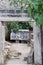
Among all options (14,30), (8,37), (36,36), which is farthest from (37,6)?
(8,37)

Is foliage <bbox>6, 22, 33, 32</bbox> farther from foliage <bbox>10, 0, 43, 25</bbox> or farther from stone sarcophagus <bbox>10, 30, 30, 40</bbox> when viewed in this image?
foliage <bbox>10, 0, 43, 25</bbox>

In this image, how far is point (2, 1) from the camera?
7.95 metres

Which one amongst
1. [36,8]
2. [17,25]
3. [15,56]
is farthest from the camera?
[17,25]

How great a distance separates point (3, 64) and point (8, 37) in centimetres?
1035

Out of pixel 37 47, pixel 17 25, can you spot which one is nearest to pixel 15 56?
pixel 37 47

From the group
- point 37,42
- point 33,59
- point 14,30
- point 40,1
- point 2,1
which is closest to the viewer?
point 40,1

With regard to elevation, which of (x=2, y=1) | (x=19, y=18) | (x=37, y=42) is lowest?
(x=37, y=42)

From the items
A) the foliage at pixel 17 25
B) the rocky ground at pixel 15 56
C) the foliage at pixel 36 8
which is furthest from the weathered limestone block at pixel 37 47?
the foliage at pixel 17 25

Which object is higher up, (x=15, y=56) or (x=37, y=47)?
(x=37, y=47)

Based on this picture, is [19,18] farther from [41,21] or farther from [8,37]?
[8,37]

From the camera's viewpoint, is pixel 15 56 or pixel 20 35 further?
pixel 20 35

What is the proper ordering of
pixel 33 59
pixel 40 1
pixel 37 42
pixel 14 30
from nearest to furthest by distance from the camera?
pixel 40 1
pixel 37 42
pixel 33 59
pixel 14 30

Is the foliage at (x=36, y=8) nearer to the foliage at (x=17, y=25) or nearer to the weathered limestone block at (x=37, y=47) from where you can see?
the weathered limestone block at (x=37, y=47)

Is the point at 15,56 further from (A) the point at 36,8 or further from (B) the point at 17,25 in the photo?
(A) the point at 36,8
